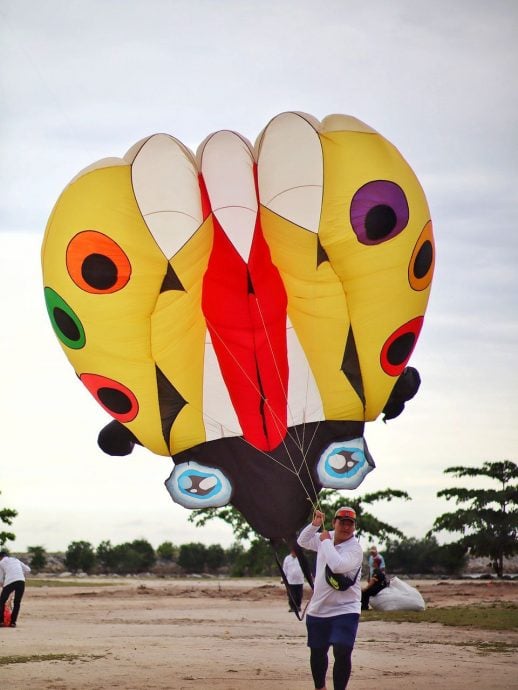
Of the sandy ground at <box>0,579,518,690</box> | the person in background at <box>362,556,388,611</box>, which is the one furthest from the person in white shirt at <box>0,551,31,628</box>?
the person in background at <box>362,556,388,611</box>

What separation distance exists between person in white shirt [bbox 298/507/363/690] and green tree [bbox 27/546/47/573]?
47.6 m

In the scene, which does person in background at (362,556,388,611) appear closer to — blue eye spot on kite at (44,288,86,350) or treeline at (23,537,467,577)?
blue eye spot on kite at (44,288,86,350)

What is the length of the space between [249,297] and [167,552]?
50.8 m

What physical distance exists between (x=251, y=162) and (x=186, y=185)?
0.79m

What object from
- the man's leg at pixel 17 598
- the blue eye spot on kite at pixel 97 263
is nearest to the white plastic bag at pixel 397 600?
the man's leg at pixel 17 598

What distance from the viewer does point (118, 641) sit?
14.4m

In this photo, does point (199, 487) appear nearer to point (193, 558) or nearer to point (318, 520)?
point (318, 520)

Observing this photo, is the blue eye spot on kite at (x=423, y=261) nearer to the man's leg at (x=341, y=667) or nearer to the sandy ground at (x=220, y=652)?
the sandy ground at (x=220, y=652)

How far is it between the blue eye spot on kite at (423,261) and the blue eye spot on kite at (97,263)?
314cm

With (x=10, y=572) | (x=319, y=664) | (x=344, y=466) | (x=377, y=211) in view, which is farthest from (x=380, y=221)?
(x=10, y=572)

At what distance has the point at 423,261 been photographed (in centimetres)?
1223

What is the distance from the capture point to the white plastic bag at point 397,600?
2031 centimetres

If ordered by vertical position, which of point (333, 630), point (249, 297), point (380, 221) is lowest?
point (333, 630)

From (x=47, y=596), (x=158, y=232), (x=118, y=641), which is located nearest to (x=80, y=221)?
(x=158, y=232)
